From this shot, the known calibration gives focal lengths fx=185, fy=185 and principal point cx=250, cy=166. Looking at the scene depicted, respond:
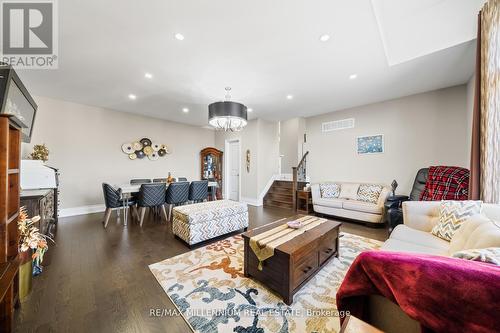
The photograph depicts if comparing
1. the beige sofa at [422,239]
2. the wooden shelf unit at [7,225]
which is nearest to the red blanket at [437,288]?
the beige sofa at [422,239]

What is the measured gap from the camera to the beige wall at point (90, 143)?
4.33 metres

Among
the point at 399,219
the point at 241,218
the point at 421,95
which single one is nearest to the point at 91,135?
the point at 241,218

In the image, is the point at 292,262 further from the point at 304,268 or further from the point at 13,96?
the point at 13,96

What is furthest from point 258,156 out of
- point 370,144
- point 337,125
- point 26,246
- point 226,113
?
point 26,246

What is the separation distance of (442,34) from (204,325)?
4231mm

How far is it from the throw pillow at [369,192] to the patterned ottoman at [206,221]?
112 inches

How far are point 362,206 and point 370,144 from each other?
5.61 feet

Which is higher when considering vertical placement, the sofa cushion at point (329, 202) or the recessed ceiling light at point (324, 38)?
the recessed ceiling light at point (324, 38)

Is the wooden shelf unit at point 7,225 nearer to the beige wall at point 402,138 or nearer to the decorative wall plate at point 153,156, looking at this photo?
the decorative wall plate at point 153,156

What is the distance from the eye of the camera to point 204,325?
145cm

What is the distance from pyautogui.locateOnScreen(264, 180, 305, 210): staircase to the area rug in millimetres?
3080

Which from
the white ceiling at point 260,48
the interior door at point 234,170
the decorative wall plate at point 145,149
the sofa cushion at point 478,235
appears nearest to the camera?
the sofa cushion at point 478,235

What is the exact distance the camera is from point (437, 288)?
Result: 69cm

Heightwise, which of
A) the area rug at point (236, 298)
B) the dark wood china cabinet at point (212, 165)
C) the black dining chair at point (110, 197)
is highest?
the dark wood china cabinet at point (212, 165)
